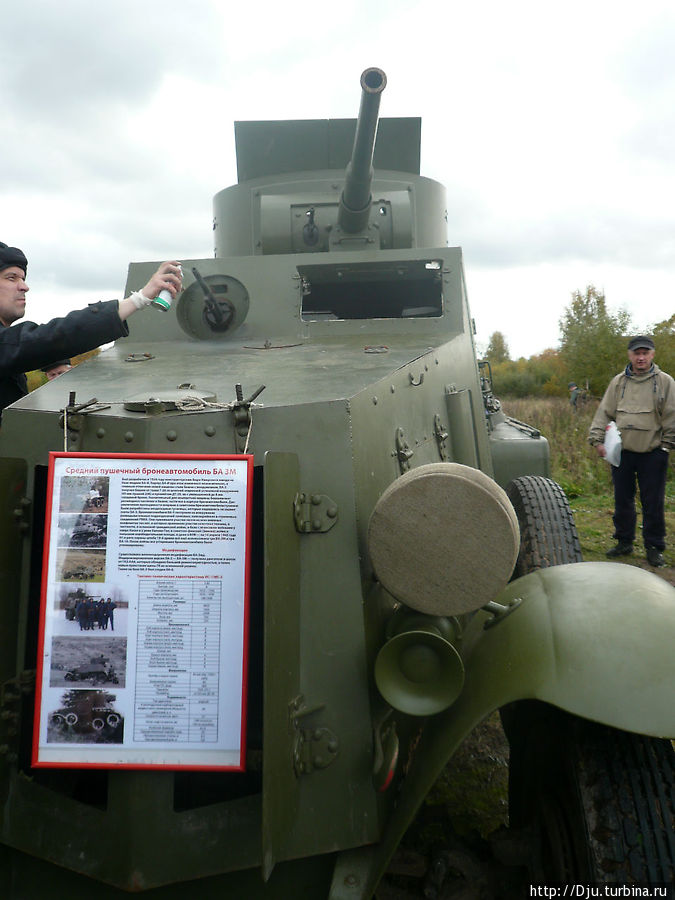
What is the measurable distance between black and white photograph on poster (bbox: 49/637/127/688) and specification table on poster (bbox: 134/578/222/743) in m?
0.05

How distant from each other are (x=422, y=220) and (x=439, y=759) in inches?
179

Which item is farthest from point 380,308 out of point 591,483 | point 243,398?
point 591,483

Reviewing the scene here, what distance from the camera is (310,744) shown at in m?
2.01

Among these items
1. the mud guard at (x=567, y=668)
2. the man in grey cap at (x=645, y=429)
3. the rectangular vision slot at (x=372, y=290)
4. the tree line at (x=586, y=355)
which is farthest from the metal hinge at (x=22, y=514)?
the tree line at (x=586, y=355)

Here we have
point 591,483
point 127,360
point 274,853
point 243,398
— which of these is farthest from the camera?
point 591,483

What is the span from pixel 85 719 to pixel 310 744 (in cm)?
57

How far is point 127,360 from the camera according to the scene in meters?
3.27

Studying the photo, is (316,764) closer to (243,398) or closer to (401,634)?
(401,634)

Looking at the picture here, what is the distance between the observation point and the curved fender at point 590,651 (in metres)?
1.80

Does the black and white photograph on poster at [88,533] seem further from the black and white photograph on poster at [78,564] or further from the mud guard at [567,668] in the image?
the mud guard at [567,668]

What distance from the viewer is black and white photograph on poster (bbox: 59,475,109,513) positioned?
6.52 ft

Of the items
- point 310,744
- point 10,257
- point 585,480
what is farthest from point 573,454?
point 310,744

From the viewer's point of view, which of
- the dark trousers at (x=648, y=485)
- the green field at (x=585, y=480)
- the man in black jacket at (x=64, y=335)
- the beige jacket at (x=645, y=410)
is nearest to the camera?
the man in black jacket at (x=64, y=335)

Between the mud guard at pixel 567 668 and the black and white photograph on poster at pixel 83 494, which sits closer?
the mud guard at pixel 567 668
